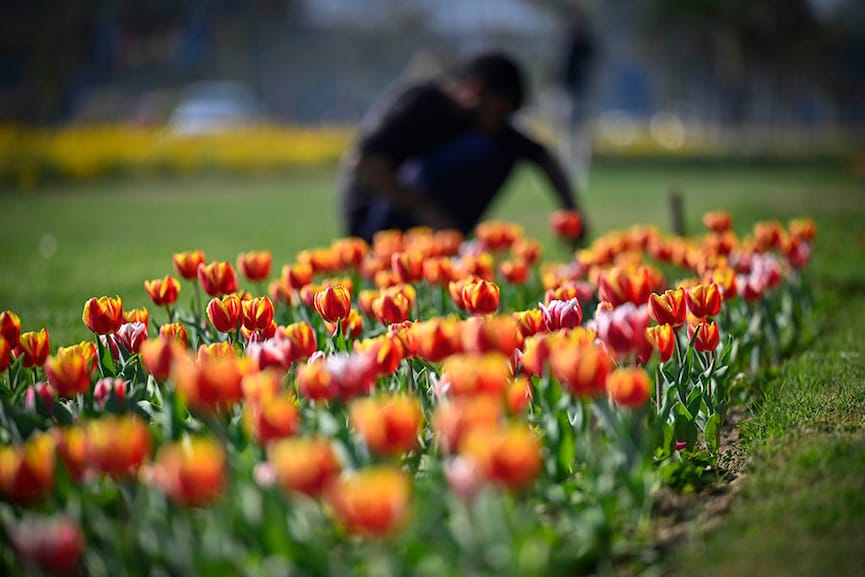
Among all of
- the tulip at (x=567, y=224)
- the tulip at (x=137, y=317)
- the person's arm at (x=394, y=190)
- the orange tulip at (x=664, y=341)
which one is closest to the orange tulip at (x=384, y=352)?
the orange tulip at (x=664, y=341)

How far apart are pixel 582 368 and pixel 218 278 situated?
5.04 feet

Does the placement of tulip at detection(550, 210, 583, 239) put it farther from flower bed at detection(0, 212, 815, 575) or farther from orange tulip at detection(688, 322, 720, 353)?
orange tulip at detection(688, 322, 720, 353)

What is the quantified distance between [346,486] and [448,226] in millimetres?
3991

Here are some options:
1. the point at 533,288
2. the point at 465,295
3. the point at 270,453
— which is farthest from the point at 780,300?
the point at 270,453

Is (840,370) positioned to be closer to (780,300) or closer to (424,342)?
(780,300)

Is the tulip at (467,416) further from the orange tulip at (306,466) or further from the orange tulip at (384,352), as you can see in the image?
the orange tulip at (384,352)

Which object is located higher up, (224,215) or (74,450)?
(224,215)

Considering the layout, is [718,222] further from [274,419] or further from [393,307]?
[274,419]

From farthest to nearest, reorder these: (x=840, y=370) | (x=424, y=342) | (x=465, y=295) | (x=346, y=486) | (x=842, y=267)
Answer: (x=842, y=267)
(x=840, y=370)
(x=465, y=295)
(x=424, y=342)
(x=346, y=486)

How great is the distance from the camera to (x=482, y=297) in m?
2.72

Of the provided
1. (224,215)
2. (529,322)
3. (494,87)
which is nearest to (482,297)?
(529,322)

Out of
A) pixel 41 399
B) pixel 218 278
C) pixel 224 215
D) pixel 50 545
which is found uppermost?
pixel 224 215

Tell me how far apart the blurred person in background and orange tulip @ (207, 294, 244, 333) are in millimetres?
2800

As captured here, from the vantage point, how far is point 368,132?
5.83 m
